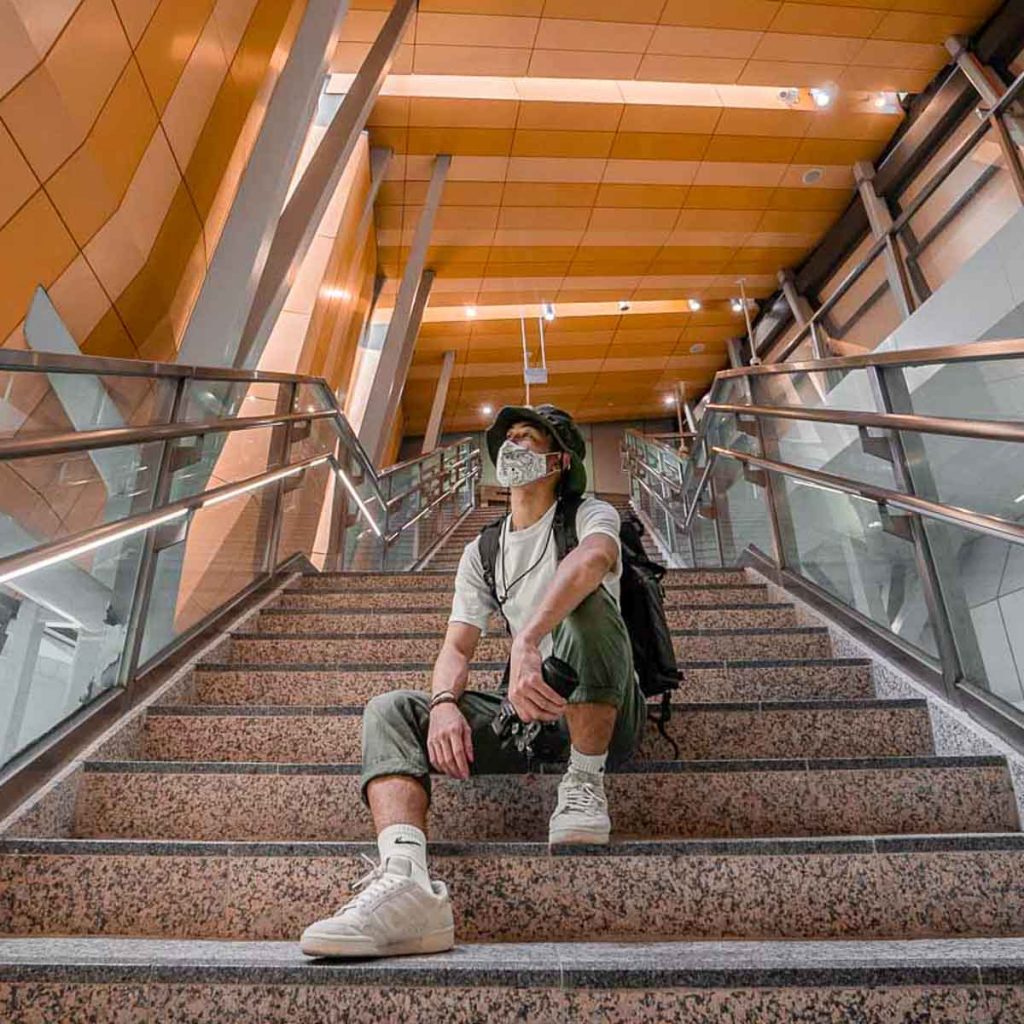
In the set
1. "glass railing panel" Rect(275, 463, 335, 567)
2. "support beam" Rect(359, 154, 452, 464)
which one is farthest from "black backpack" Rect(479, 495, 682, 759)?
"support beam" Rect(359, 154, 452, 464)

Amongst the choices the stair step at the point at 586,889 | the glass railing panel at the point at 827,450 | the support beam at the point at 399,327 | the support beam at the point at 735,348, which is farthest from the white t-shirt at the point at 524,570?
the support beam at the point at 735,348

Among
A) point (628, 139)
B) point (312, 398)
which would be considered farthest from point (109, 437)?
point (628, 139)

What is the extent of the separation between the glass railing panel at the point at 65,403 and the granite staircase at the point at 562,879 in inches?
32.5

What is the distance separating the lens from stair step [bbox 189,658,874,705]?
92.3 inches

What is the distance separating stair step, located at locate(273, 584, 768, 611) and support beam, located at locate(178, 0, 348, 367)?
124 centimetres

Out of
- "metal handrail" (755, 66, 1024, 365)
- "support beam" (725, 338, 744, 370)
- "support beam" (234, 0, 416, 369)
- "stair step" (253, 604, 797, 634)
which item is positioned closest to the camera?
"stair step" (253, 604, 797, 634)

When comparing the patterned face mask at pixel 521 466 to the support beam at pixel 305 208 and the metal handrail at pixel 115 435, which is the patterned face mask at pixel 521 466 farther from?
the support beam at pixel 305 208

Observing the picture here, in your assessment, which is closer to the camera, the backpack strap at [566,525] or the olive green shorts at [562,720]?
the olive green shorts at [562,720]

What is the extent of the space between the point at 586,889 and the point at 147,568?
1.59 meters

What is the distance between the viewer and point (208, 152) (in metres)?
4.29

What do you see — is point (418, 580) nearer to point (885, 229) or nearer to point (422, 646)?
point (422, 646)

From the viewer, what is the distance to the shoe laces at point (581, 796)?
58.7 inches

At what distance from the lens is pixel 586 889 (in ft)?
4.66

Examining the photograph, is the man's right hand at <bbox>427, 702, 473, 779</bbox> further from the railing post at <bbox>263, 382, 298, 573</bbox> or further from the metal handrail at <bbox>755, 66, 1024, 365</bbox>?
the metal handrail at <bbox>755, 66, 1024, 365</bbox>
